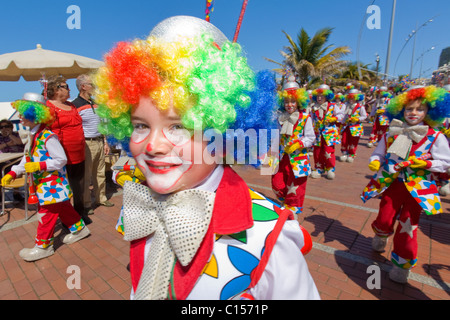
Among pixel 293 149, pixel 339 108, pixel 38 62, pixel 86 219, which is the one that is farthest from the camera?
pixel 339 108

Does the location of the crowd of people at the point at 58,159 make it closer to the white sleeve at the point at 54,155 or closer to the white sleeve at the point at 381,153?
the white sleeve at the point at 54,155

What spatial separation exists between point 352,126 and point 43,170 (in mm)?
8210

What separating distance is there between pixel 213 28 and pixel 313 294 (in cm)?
125

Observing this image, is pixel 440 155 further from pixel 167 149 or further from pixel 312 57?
pixel 312 57

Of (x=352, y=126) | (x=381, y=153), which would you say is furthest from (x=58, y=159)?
(x=352, y=126)

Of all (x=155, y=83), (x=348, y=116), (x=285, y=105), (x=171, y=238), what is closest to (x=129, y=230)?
(x=171, y=238)

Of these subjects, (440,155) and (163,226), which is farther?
(440,155)

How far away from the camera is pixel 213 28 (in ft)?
3.83

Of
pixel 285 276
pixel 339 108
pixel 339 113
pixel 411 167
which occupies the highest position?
pixel 339 108

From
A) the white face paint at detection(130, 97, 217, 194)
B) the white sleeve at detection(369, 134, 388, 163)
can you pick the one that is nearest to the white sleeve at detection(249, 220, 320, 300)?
the white face paint at detection(130, 97, 217, 194)

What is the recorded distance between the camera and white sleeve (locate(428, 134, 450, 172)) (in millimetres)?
2395

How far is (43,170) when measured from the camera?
293cm

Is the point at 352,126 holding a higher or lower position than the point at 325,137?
higher
